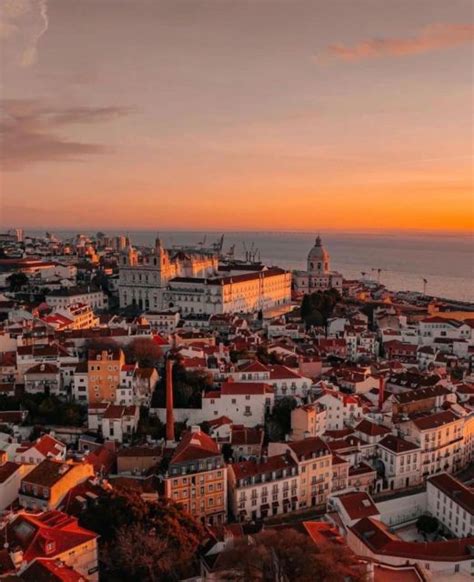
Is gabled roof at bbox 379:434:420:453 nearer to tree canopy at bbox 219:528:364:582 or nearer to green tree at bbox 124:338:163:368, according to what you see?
tree canopy at bbox 219:528:364:582

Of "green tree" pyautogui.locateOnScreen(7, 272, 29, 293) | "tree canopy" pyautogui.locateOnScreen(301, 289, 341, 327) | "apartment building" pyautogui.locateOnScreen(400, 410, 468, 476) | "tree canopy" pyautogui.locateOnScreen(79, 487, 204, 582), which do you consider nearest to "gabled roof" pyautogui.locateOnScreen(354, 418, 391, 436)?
"apartment building" pyautogui.locateOnScreen(400, 410, 468, 476)

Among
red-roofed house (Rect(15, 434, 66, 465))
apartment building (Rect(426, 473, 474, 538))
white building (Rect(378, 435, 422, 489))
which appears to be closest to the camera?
apartment building (Rect(426, 473, 474, 538))

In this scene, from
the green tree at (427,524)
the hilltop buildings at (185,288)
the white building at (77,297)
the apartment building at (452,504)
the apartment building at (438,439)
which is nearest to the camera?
the apartment building at (452,504)

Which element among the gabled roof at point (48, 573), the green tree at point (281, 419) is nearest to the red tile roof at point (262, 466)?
the green tree at point (281, 419)

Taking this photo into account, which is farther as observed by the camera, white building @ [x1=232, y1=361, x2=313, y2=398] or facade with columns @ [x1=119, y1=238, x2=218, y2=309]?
facade with columns @ [x1=119, y1=238, x2=218, y2=309]

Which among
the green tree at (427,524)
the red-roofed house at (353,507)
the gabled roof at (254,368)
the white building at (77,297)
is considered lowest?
the green tree at (427,524)

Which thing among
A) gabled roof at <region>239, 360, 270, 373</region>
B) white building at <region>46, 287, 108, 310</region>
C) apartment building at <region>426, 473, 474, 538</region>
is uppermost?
white building at <region>46, 287, 108, 310</region>

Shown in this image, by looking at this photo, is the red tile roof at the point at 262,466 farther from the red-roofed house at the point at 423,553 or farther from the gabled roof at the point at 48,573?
the gabled roof at the point at 48,573

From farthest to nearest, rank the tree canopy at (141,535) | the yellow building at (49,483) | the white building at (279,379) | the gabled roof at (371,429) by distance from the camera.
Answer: the white building at (279,379) < the gabled roof at (371,429) < the yellow building at (49,483) < the tree canopy at (141,535)

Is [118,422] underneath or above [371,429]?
above

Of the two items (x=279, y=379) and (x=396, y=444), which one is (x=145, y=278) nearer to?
(x=279, y=379)

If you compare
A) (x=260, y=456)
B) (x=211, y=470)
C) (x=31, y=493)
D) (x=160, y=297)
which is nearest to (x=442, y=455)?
(x=260, y=456)

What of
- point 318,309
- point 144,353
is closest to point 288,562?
point 144,353

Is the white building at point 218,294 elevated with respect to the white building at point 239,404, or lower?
elevated
